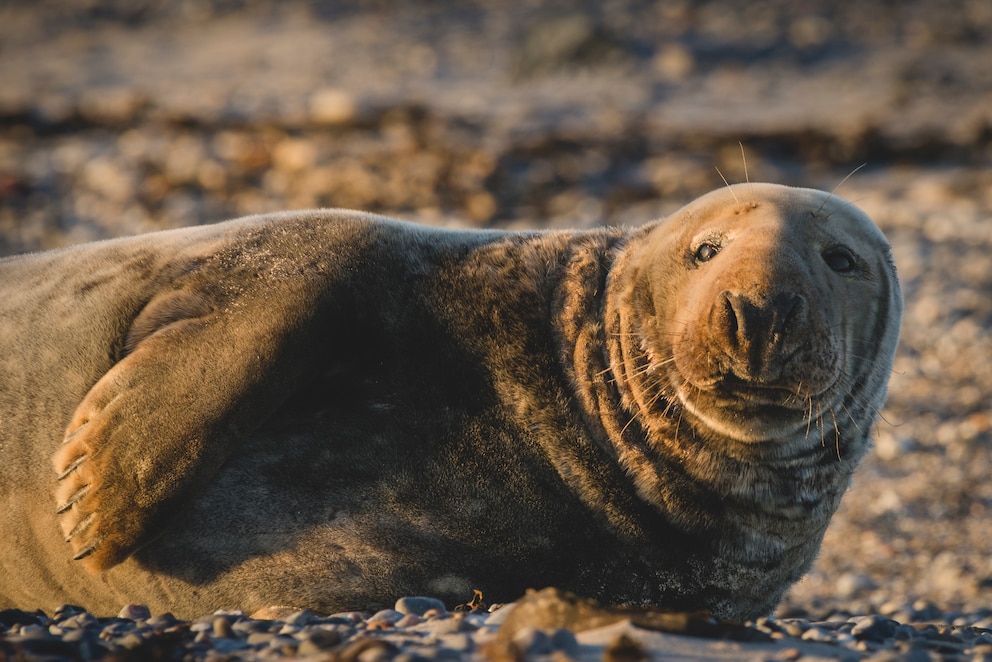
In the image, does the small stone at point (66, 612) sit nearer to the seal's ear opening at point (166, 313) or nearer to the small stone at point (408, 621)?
the seal's ear opening at point (166, 313)

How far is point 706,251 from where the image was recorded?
3578 mm

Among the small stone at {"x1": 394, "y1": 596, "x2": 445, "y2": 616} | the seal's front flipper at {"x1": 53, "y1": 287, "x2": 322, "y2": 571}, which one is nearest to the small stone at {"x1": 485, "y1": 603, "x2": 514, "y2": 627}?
the small stone at {"x1": 394, "y1": 596, "x2": 445, "y2": 616}

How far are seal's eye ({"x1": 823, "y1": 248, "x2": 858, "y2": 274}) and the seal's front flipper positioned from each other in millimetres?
1634

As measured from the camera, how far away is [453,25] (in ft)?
60.0

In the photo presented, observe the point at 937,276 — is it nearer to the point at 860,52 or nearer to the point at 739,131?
the point at 739,131

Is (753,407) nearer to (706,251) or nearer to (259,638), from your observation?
(706,251)

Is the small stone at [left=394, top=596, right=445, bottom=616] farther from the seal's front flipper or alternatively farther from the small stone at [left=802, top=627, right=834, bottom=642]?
the small stone at [left=802, top=627, right=834, bottom=642]

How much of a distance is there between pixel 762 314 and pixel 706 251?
0.49m

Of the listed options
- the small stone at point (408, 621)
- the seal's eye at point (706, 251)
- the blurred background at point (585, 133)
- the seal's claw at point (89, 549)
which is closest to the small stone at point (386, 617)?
the small stone at point (408, 621)

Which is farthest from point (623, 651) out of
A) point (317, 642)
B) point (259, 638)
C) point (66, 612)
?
point (66, 612)

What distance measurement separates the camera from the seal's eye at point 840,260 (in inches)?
142

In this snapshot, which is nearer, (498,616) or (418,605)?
(498,616)

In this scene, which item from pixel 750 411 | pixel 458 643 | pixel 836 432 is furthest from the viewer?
pixel 836 432

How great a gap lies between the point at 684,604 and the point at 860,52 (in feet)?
49.0
